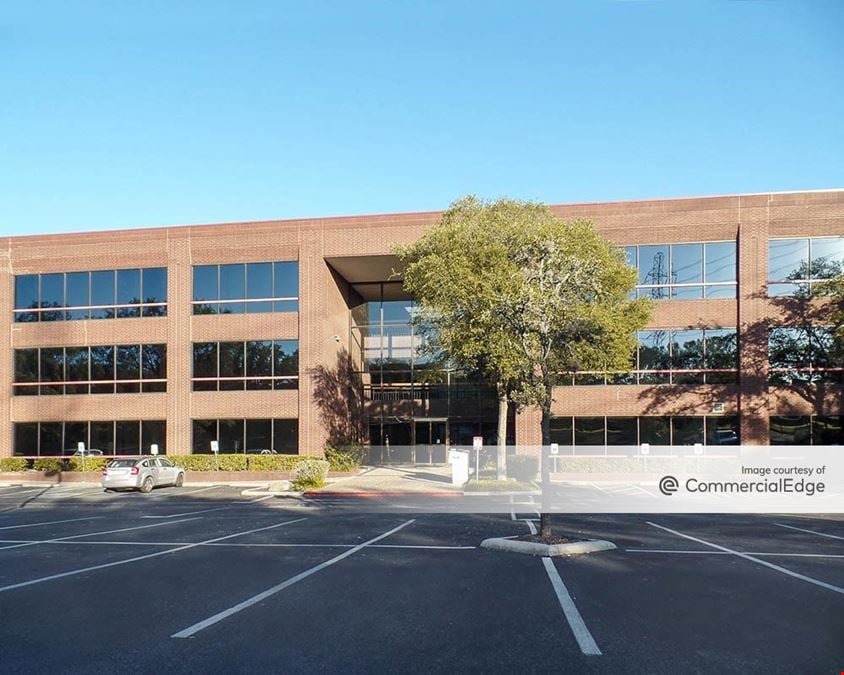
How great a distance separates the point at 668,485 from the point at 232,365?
19285 mm

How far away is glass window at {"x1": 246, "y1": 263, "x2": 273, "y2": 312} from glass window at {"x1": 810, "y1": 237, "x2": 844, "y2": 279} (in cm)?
2305

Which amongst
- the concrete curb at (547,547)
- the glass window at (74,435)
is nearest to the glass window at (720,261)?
the concrete curb at (547,547)

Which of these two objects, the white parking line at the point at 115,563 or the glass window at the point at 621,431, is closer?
the white parking line at the point at 115,563

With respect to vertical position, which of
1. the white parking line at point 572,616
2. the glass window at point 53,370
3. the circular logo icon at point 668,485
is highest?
the glass window at point 53,370

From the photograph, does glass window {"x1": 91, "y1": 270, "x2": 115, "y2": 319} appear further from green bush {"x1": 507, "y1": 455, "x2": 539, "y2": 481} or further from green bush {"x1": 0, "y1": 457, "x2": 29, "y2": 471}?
green bush {"x1": 507, "y1": 455, "x2": 539, "y2": 481}

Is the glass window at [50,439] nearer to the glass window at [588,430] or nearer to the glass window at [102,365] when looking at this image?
the glass window at [102,365]

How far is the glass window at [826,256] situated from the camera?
1186 inches

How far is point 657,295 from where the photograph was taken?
1235 inches

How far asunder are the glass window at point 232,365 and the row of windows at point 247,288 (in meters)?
1.60

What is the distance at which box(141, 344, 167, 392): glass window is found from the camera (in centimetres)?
3456

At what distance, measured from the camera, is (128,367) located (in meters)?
34.9

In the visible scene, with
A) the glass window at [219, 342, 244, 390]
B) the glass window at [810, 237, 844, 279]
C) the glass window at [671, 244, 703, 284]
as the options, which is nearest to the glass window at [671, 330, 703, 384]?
the glass window at [671, 244, 703, 284]

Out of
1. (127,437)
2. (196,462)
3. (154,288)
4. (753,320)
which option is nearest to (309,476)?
(196,462)

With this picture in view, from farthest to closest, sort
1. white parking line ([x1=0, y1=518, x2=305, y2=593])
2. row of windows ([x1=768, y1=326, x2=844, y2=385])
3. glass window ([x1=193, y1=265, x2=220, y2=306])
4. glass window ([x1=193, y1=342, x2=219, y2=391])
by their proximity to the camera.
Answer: glass window ([x1=193, y1=265, x2=220, y2=306])
glass window ([x1=193, y1=342, x2=219, y2=391])
row of windows ([x1=768, y1=326, x2=844, y2=385])
white parking line ([x1=0, y1=518, x2=305, y2=593])
